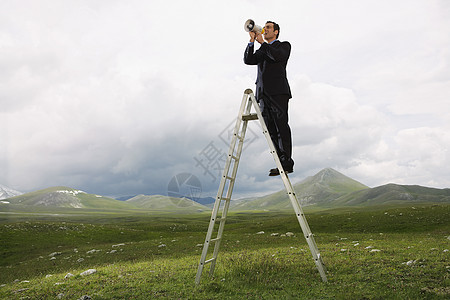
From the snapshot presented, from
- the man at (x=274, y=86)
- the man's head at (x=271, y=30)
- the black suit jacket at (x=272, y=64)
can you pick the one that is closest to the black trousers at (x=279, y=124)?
the man at (x=274, y=86)

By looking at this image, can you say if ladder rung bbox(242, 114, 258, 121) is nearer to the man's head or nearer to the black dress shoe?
the black dress shoe

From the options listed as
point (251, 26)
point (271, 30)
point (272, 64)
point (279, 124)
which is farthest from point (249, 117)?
point (271, 30)

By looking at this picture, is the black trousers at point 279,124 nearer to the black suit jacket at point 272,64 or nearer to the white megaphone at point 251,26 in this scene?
the black suit jacket at point 272,64

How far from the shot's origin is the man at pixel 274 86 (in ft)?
25.5

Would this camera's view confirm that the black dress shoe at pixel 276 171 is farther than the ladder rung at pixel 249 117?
No

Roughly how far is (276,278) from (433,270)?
4.01 metres

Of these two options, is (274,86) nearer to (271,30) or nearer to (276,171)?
(271,30)

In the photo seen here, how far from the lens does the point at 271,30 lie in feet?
26.7

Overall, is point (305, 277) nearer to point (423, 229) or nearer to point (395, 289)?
point (395, 289)

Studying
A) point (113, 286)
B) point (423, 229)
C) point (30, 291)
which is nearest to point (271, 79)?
point (113, 286)

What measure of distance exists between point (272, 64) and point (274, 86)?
2.08ft

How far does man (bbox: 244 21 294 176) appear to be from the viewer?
25.5ft

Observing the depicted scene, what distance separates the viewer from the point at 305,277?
296 inches

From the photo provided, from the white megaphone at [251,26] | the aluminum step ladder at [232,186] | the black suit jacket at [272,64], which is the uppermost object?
the white megaphone at [251,26]
